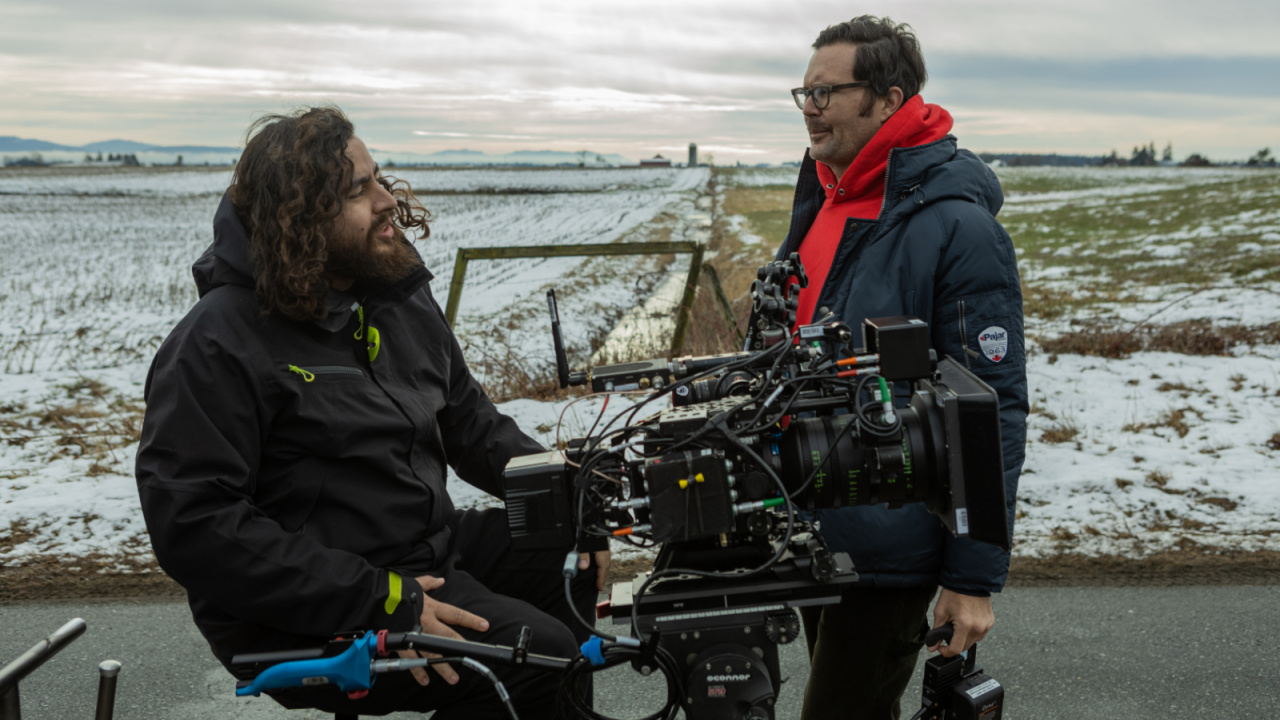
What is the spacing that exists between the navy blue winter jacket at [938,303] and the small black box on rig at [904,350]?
501 mm

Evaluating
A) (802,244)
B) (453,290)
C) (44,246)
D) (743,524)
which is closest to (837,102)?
(802,244)

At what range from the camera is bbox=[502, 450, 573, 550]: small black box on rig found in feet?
5.78

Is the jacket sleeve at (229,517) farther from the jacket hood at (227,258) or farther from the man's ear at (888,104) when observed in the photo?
the man's ear at (888,104)

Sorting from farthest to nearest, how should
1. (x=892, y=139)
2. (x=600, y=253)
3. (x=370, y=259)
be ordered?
(x=600, y=253) < (x=370, y=259) < (x=892, y=139)

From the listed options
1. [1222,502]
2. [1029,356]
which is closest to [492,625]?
[1222,502]

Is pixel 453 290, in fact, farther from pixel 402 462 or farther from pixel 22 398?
pixel 402 462

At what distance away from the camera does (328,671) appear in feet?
5.71

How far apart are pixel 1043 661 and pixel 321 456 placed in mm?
2821

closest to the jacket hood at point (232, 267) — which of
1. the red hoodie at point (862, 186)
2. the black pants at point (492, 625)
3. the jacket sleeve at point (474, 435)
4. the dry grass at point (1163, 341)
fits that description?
the jacket sleeve at point (474, 435)

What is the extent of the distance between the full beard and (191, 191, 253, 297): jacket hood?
230 millimetres

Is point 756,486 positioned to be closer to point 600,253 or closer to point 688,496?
point 688,496

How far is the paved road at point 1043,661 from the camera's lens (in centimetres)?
309

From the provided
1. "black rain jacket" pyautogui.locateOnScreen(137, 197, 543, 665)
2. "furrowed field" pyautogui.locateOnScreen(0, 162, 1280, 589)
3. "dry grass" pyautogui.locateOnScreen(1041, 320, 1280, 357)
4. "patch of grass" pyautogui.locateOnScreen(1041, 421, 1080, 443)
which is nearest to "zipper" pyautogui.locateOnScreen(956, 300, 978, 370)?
"black rain jacket" pyautogui.locateOnScreen(137, 197, 543, 665)

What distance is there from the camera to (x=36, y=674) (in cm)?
335
